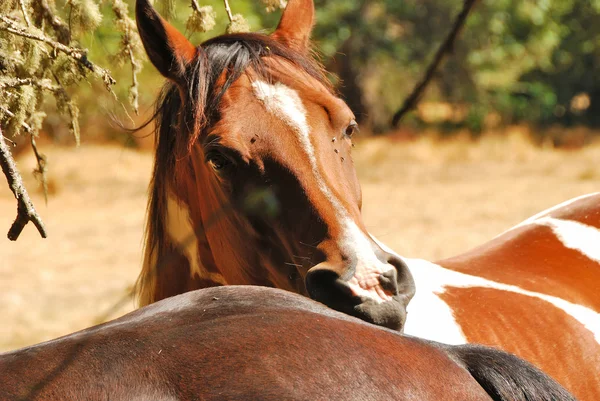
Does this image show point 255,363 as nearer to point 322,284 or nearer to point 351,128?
point 322,284

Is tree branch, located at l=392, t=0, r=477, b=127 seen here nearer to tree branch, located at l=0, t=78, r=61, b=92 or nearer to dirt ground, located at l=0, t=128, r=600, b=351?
tree branch, located at l=0, t=78, r=61, b=92

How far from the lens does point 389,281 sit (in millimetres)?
2201

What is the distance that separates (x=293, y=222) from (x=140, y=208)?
12.1 m

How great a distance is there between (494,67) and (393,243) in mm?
10620

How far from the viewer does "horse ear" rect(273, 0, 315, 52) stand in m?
3.08

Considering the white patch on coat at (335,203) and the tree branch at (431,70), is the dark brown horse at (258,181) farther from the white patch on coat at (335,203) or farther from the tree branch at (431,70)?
the tree branch at (431,70)

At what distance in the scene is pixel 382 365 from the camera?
148 cm

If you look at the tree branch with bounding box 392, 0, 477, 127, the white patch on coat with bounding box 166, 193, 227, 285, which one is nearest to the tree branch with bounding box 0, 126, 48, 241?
the white patch on coat with bounding box 166, 193, 227, 285

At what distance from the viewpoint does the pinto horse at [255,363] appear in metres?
1.41

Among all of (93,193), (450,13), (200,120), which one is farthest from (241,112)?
(450,13)

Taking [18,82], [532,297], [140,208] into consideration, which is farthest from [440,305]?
[140,208]

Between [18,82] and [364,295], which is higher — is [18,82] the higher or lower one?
the higher one

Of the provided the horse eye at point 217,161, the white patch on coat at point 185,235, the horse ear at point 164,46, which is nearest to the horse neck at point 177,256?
the white patch on coat at point 185,235

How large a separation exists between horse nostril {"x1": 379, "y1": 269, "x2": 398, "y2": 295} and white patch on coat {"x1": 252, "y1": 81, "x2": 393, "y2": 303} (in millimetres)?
10
